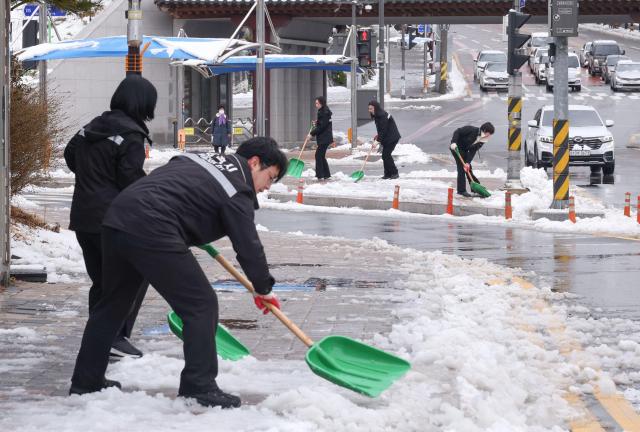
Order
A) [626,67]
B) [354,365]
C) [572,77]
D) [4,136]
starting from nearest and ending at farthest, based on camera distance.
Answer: [354,365] → [4,136] → [572,77] → [626,67]

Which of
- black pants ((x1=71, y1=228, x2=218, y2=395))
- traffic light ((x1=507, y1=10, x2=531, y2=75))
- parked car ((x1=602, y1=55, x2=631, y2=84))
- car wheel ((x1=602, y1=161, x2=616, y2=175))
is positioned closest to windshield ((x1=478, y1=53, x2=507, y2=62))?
parked car ((x1=602, y1=55, x2=631, y2=84))

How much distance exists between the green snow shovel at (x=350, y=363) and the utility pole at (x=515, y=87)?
1628 cm

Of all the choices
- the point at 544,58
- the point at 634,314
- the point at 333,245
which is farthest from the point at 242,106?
the point at 634,314

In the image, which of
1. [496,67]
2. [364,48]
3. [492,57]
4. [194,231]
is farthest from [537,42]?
[194,231]

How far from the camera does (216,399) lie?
6863 millimetres

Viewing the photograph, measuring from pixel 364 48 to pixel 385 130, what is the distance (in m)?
14.3

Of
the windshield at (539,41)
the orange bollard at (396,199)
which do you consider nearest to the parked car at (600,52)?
the windshield at (539,41)

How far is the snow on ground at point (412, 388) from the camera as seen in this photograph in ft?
21.6

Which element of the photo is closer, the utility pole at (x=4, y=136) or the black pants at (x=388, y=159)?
the utility pole at (x=4, y=136)

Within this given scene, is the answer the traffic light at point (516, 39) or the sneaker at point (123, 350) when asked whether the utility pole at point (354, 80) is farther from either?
the sneaker at point (123, 350)

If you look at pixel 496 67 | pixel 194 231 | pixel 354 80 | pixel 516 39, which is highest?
pixel 516 39

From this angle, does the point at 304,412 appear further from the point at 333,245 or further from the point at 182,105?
the point at 182,105

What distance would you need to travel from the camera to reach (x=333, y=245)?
640 inches

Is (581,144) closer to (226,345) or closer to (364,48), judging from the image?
(364,48)
